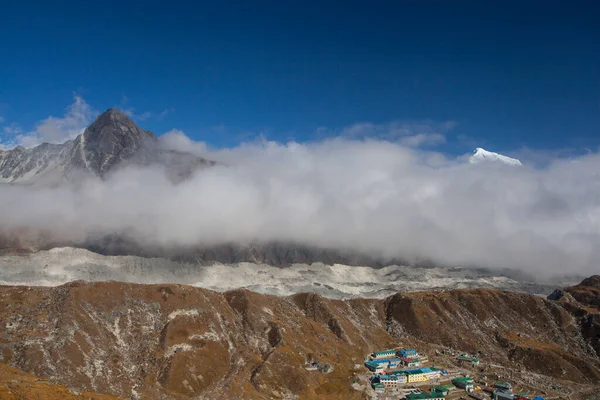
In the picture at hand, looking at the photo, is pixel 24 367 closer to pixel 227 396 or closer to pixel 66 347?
pixel 66 347

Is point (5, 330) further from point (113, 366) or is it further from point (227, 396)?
point (227, 396)

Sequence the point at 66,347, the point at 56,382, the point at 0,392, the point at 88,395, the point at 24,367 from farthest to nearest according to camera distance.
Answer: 1. the point at 66,347
2. the point at 24,367
3. the point at 56,382
4. the point at 88,395
5. the point at 0,392

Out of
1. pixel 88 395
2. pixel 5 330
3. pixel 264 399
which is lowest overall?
pixel 264 399

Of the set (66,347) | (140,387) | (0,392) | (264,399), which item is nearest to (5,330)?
(66,347)

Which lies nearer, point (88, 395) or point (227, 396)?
point (88, 395)

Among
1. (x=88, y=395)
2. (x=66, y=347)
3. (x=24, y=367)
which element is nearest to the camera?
(x=88, y=395)

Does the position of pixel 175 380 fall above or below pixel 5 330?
below

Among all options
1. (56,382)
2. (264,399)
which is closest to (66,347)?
(56,382)

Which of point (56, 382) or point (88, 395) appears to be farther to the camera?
point (56, 382)

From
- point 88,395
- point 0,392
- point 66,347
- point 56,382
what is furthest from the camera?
point 66,347
